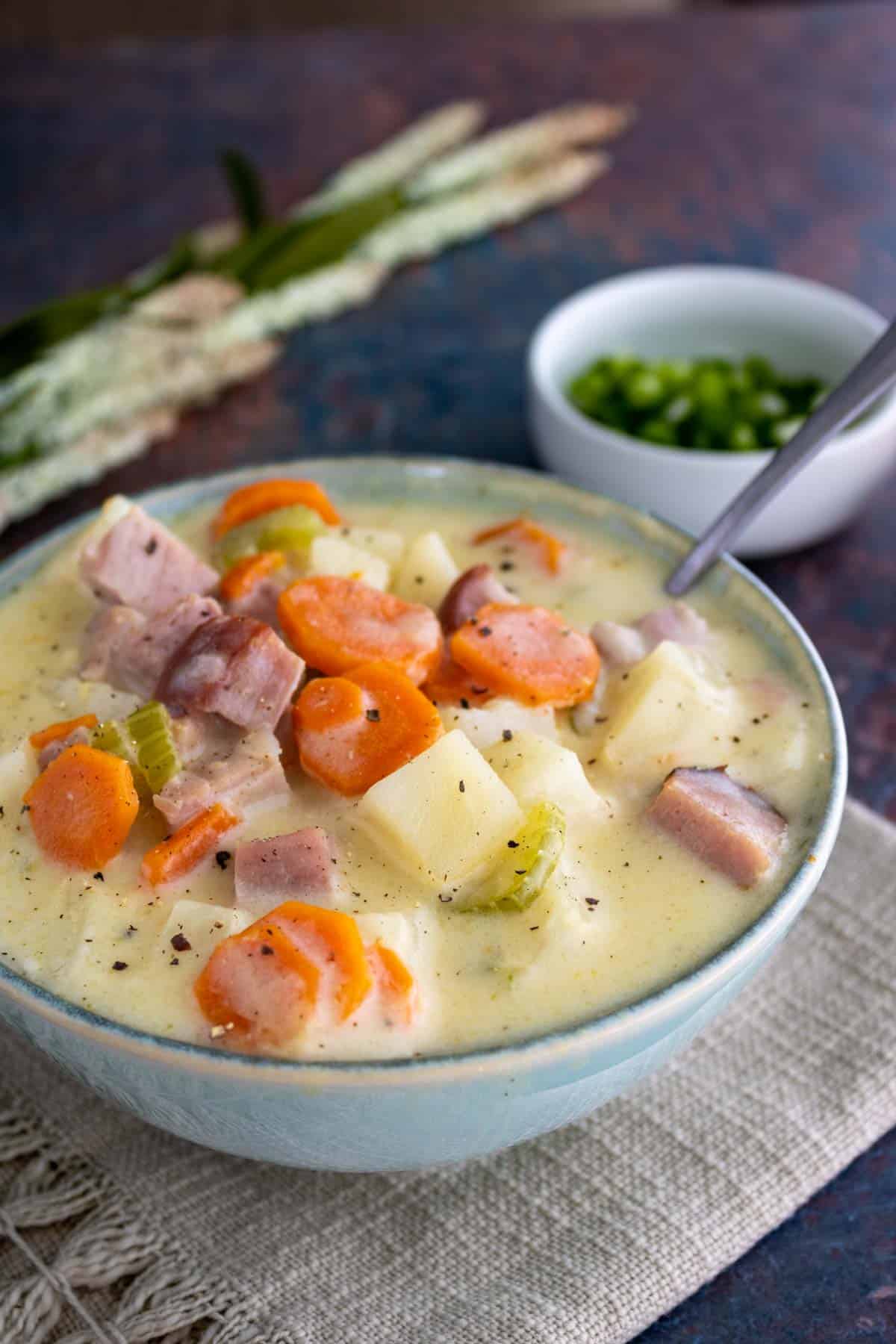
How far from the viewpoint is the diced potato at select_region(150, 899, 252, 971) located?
1.67 m

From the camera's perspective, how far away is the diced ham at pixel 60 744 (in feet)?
6.28

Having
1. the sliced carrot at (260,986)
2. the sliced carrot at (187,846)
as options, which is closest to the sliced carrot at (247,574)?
the sliced carrot at (187,846)

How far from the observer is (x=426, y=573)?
2271 millimetres

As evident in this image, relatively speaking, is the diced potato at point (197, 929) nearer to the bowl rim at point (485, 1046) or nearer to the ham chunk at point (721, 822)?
the bowl rim at point (485, 1046)

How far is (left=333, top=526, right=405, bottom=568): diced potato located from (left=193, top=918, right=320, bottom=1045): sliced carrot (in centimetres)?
84

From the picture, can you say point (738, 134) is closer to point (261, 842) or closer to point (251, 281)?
point (251, 281)

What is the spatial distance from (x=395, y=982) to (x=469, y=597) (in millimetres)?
722

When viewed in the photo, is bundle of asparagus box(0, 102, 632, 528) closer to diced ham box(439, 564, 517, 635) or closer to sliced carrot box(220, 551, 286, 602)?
sliced carrot box(220, 551, 286, 602)

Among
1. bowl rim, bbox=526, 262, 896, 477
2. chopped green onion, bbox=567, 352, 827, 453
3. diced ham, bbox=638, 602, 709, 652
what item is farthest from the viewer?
chopped green onion, bbox=567, 352, 827, 453

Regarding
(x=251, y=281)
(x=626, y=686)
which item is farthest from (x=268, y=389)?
(x=626, y=686)

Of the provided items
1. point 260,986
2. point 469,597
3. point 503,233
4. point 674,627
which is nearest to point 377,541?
point 469,597

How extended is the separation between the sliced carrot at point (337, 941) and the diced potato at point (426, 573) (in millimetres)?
704

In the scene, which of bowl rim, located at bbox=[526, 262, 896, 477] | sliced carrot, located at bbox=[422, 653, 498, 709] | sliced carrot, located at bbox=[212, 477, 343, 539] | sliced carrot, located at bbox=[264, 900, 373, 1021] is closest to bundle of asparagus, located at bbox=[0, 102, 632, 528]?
bowl rim, located at bbox=[526, 262, 896, 477]

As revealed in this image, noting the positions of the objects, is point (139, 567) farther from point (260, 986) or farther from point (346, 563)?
point (260, 986)
